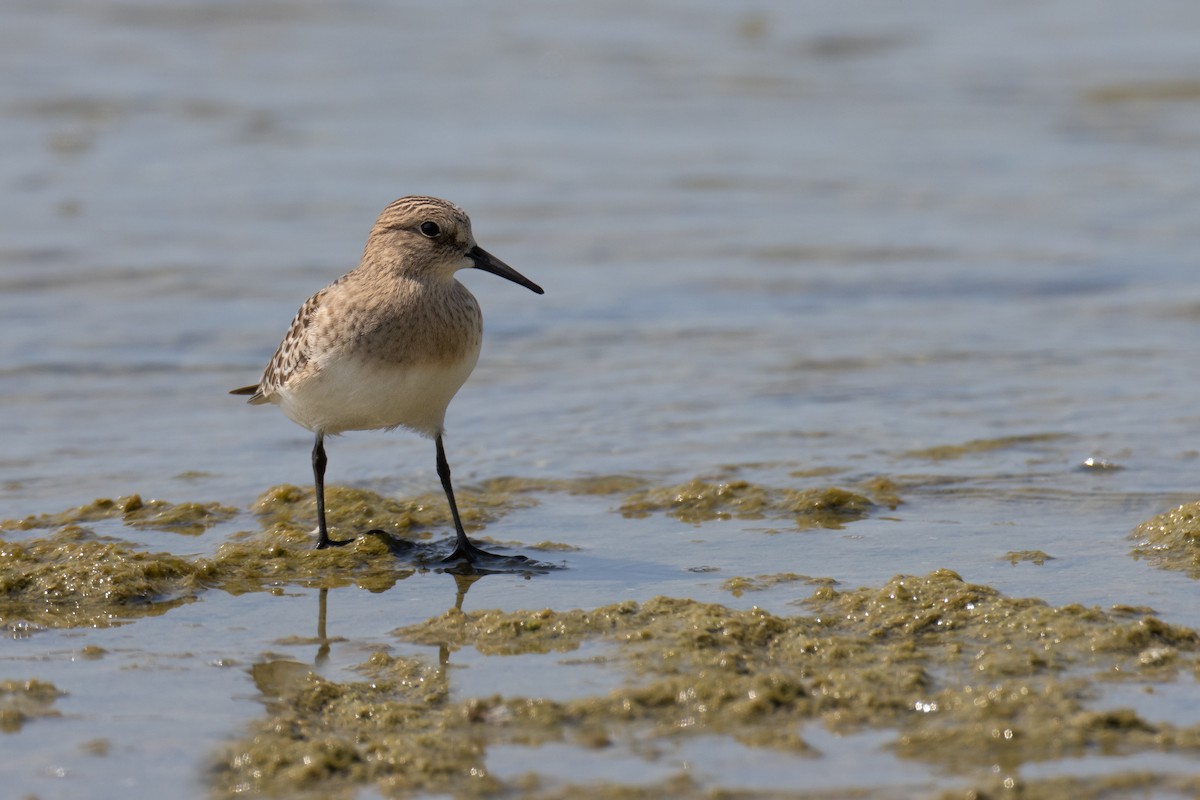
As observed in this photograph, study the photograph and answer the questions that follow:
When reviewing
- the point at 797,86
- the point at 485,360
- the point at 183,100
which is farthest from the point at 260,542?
the point at 797,86

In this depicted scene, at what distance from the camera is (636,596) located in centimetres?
580

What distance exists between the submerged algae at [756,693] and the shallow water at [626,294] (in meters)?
0.14

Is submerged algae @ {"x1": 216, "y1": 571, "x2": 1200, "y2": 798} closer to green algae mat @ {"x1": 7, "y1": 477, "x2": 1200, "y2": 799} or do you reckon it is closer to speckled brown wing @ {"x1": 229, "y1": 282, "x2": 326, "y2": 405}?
green algae mat @ {"x1": 7, "y1": 477, "x2": 1200, "y2": 799}

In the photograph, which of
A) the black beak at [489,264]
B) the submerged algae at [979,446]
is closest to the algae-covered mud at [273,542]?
the submerged algae at [979,446]

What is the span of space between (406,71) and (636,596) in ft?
43.1

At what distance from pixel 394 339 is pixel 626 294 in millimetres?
4898

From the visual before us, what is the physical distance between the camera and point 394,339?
6.36 meters

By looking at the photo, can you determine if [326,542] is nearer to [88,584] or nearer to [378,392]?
[378,392]

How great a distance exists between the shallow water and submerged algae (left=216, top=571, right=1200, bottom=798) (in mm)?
140

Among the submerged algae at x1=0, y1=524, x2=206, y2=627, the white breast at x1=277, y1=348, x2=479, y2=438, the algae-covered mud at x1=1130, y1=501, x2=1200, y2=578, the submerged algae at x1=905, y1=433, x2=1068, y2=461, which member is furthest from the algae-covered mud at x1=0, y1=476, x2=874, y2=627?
the algae-covered mud at x1=1130, y1=501, x2=1200, y2=578

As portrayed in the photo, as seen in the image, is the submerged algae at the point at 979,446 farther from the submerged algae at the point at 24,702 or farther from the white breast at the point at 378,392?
the submerged algae at the point at 24,702

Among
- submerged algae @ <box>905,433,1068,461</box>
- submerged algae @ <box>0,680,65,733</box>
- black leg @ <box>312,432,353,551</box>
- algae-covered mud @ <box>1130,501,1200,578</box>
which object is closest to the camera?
submerged algae @ <box>0,680,65,733</box>

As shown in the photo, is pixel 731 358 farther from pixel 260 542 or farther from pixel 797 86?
pixel 797 86

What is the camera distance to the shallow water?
5.70 m
